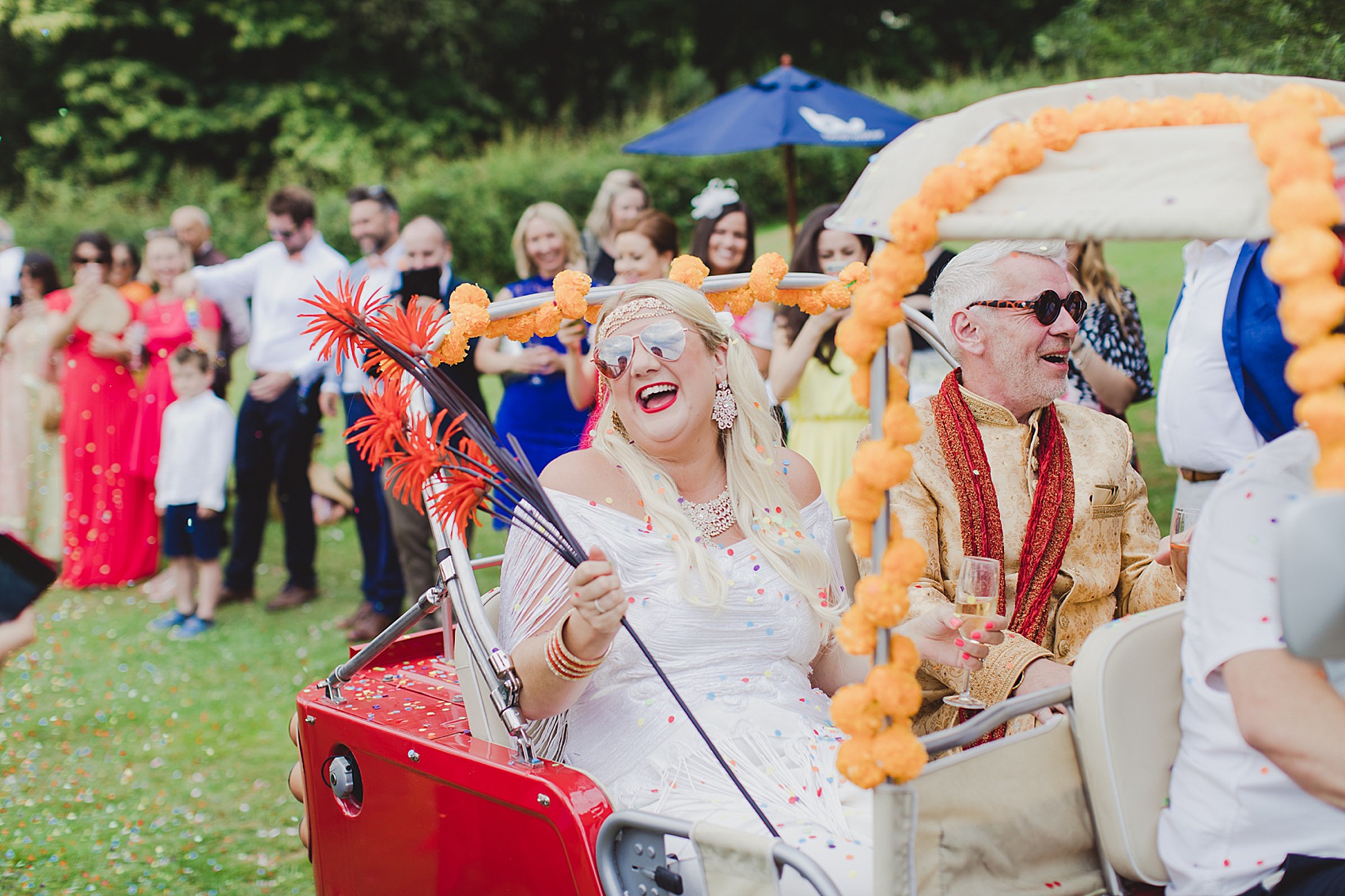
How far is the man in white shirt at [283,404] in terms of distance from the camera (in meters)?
6.87

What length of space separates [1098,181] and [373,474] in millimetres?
5243

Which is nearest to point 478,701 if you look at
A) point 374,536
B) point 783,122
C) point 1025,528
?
point 1025,528

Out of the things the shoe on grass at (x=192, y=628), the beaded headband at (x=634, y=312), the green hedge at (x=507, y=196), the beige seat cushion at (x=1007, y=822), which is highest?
the green hedge at (x=507, y=196)

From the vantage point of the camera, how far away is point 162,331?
24.9 ft

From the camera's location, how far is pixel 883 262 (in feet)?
5.65

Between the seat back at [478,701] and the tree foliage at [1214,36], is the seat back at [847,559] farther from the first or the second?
the tree foliage at [1214,36]

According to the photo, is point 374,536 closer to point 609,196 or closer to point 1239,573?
point 609,196

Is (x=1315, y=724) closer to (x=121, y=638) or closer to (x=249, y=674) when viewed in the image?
(x=249, y=674)

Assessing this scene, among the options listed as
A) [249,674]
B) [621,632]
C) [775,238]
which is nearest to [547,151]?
[775,238]

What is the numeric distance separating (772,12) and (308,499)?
20.3 meters

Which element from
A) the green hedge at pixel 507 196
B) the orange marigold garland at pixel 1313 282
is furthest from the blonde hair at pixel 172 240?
the green hedge at pixel 507 196

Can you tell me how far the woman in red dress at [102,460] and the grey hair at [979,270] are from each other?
6536 millimetres

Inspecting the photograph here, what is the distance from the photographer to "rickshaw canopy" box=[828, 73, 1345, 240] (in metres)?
1.58

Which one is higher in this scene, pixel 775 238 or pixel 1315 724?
pixel 775 238
